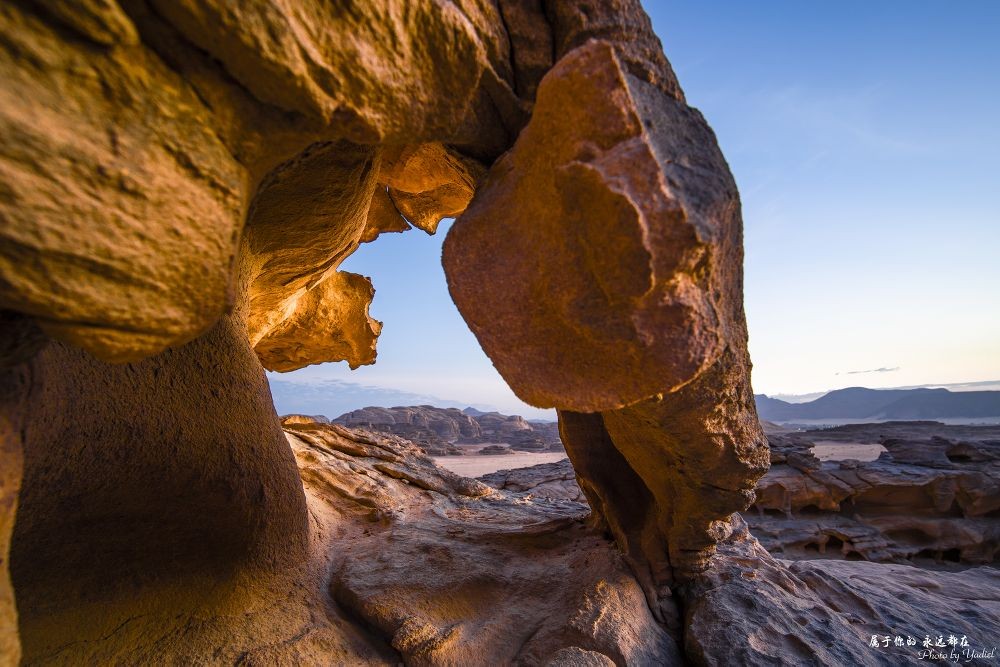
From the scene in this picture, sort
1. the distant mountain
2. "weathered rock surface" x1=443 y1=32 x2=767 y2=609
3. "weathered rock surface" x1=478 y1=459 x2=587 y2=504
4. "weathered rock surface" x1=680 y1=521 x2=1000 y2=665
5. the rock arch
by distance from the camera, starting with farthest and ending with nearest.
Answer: the distant mountain → "weathered rock surface" x1=478 y1=459 x2=587 y2=504 → "weathered rock surface" x1=680 y1=521 x2=1000 y2=665 → "weathered rock surface" x1=443 y1=32 x2=767 y2=609 → the rock arch

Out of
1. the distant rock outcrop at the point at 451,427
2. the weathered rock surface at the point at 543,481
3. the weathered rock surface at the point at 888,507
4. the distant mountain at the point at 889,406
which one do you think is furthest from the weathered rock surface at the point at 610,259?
the distant mountain at the point at 889,406

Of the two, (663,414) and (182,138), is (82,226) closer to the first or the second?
(182,138)

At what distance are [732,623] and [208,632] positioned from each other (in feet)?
10.4

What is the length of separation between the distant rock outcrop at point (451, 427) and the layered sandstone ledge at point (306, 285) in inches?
658

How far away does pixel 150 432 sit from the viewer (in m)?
2.42

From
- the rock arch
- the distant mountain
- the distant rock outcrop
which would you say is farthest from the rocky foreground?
the distant mountain

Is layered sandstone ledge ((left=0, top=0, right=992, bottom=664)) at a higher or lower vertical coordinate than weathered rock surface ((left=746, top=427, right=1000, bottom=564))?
higher

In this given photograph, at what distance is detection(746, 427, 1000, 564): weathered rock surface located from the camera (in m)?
7.12

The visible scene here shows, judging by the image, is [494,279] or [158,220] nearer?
[158,220]

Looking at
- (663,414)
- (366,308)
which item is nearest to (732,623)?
(663,414)

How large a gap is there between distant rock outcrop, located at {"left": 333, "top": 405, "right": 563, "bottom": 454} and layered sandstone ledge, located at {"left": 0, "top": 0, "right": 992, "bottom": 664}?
16.7m

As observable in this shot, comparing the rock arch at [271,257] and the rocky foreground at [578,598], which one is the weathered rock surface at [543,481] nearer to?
the rocky foreground at [578,598]

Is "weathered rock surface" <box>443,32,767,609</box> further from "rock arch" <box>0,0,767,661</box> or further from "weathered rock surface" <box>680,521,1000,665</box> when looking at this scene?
"weathered rock surface" <box>680,521,1000,665</box>

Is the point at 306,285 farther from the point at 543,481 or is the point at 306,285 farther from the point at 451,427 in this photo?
the point at 451,427
